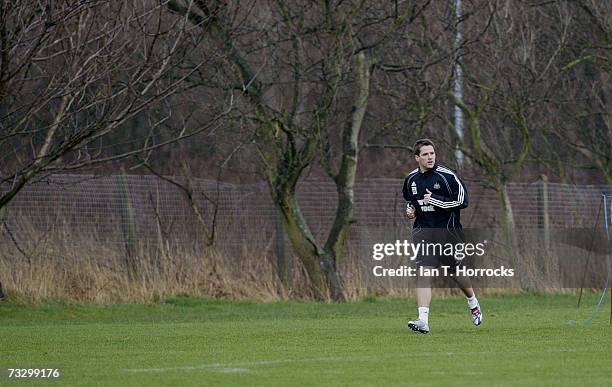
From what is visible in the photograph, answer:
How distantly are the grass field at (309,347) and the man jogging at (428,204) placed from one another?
1.72 feet

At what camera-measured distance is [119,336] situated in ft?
46.4

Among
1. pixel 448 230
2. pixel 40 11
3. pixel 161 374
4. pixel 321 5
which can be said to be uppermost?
pixel 321 5

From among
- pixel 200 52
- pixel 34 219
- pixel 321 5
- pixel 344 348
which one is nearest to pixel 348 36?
pixel 321 5

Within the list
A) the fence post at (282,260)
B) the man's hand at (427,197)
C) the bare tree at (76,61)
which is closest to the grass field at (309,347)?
the man's hand at (427,197)

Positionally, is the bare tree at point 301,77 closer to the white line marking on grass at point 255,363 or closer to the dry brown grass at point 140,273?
the dry brown grass at point 140,273

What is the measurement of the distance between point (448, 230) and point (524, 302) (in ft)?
28.8

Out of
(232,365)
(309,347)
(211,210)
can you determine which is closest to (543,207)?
(211,210)

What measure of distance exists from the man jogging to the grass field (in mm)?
523

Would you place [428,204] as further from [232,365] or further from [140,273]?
[140,273]

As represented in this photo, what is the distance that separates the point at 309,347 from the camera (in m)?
12.1

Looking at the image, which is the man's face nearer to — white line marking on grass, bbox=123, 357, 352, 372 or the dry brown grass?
white line marking on grass, bbox=123, 357, 352, 372

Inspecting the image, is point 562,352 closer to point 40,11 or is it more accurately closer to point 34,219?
point 40,11

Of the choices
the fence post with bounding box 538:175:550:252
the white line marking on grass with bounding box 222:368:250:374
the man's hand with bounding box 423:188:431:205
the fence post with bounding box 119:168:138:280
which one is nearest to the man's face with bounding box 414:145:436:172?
the man's hand with bounding box 423:188:431:205

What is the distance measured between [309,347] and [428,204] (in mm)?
2464
